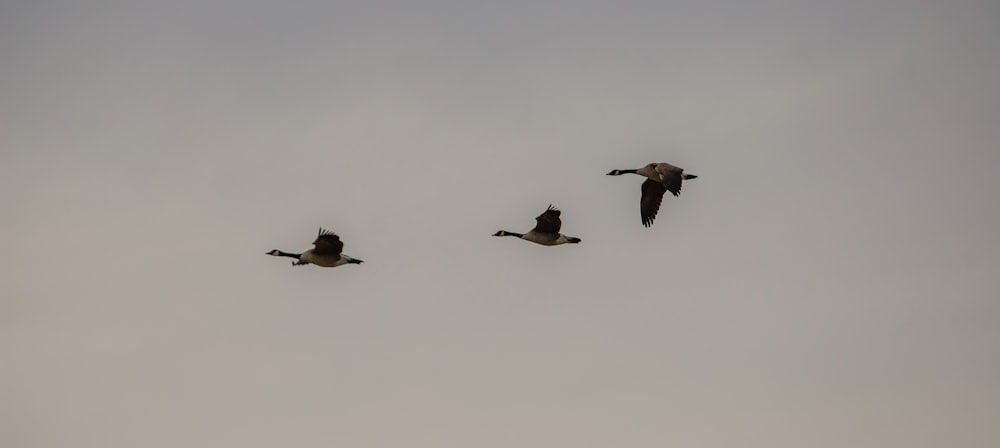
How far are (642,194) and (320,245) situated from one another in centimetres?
1053

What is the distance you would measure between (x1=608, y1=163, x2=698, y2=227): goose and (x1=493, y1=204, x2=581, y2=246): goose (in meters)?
3.01

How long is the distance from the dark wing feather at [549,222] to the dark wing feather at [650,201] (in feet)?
13.1

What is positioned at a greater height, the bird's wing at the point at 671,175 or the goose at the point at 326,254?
the bird's wing at the point at 671,175

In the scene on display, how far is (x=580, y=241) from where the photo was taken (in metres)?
36.7

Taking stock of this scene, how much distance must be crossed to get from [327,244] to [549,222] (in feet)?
20.3

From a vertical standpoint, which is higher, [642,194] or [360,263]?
[642,194]

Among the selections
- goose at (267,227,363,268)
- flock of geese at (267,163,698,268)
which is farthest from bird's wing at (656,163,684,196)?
goose at (267,227,363,268)

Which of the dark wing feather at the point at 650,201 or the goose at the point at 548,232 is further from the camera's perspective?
the dark wing feather at the point at 650,201

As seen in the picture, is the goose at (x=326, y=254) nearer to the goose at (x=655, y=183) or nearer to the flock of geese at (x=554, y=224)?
the flock of geese at (x=554, y=224)

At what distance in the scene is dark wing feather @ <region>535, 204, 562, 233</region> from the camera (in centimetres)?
3519

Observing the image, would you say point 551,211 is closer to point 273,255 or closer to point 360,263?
point 360,263

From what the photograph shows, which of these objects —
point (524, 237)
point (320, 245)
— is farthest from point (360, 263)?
point (524, 237)

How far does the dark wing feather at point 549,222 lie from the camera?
35.2 meters

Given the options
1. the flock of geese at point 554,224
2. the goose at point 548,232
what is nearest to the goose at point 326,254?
the flock of geese at point 554,224
